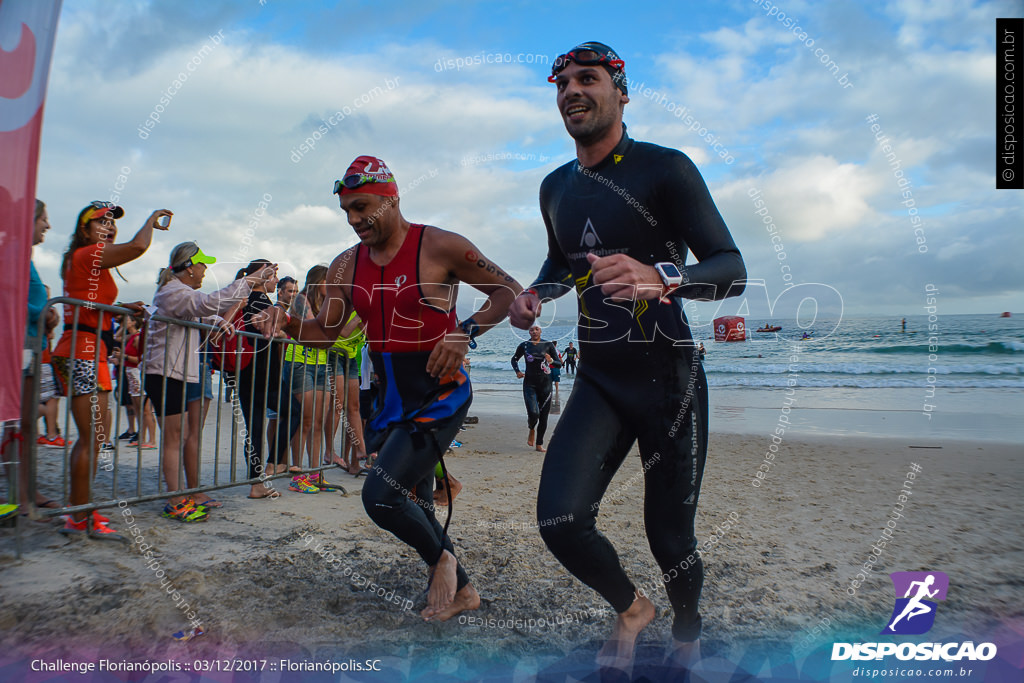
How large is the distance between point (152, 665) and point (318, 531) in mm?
1814

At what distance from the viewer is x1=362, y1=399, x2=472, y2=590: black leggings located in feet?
9.07

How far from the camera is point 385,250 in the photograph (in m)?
3.09

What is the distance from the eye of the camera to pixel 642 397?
2.29 meters

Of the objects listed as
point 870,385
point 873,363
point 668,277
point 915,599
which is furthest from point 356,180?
point 873,363

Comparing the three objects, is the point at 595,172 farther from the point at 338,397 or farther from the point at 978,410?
the point at 978,410

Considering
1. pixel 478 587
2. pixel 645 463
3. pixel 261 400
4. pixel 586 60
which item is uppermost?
pixel 586 60

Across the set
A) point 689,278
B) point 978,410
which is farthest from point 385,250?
point 978,410

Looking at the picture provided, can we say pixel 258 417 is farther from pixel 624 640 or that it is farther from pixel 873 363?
pixel 873 363

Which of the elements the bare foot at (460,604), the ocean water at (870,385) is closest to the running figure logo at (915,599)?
the ocean water at (870,385)

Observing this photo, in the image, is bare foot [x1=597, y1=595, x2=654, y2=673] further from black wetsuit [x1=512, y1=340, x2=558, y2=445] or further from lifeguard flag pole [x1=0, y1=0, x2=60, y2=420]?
black wetsuit [x1=512, y1=340, x2=558, y2=445]

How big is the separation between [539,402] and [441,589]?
6.22m

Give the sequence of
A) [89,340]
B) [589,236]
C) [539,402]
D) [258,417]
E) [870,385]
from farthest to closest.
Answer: [870,385] → [539,402] → [258,417] → [89,340] → [589,236]

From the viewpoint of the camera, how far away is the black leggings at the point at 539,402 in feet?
29.6

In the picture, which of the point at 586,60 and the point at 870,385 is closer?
the point at 586,60
